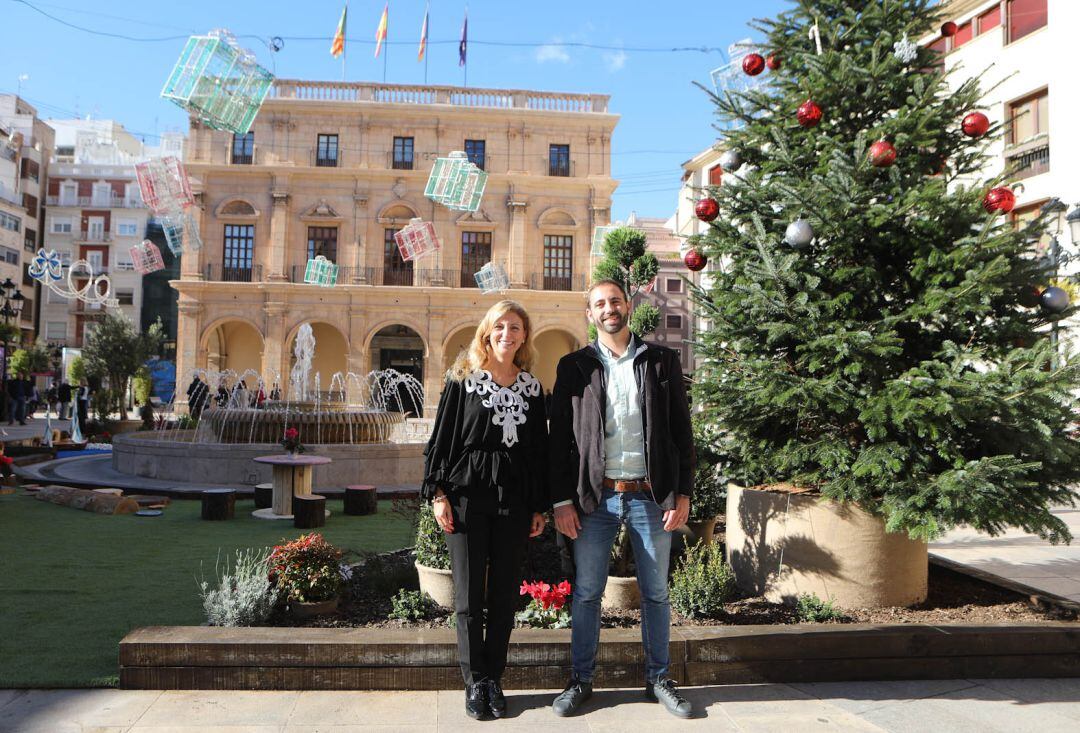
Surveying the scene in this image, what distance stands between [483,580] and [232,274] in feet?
104

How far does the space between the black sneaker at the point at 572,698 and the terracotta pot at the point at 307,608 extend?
1.64 meters

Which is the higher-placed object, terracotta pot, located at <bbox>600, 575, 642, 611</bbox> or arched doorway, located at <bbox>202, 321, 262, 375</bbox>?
arched doorway, located at <bbox>202, 321, 262, 375</bbox>

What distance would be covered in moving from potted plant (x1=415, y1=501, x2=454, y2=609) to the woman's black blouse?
1266 mm

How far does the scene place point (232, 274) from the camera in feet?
105

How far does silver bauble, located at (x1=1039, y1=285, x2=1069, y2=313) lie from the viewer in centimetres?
439

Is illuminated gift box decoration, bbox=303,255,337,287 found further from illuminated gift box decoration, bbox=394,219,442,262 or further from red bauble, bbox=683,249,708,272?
red bauble, bbox=683,249,708,272

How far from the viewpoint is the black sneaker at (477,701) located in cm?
326

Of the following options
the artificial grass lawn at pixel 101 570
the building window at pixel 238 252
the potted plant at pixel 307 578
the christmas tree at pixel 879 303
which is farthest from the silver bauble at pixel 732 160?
the building window at pixel 238 252

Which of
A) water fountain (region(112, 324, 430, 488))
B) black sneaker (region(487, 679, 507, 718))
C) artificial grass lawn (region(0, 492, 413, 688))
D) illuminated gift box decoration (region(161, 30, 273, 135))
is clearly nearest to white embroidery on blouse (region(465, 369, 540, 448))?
black sneaker (region(487, 679, 507, 718))

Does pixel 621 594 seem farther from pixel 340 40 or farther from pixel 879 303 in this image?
pixel 340 40

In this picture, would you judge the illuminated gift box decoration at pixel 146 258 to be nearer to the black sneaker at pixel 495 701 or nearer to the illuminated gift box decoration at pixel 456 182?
the illuminated gift box decoration at pixel 456 182

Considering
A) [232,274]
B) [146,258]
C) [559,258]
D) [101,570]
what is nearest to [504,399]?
[101,570]

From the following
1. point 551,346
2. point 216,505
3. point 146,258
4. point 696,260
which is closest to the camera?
point 696,260

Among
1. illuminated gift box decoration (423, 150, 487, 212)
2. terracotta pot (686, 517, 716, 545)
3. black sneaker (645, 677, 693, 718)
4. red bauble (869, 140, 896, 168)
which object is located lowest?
black sneaker (645, 677, 693, 718)
